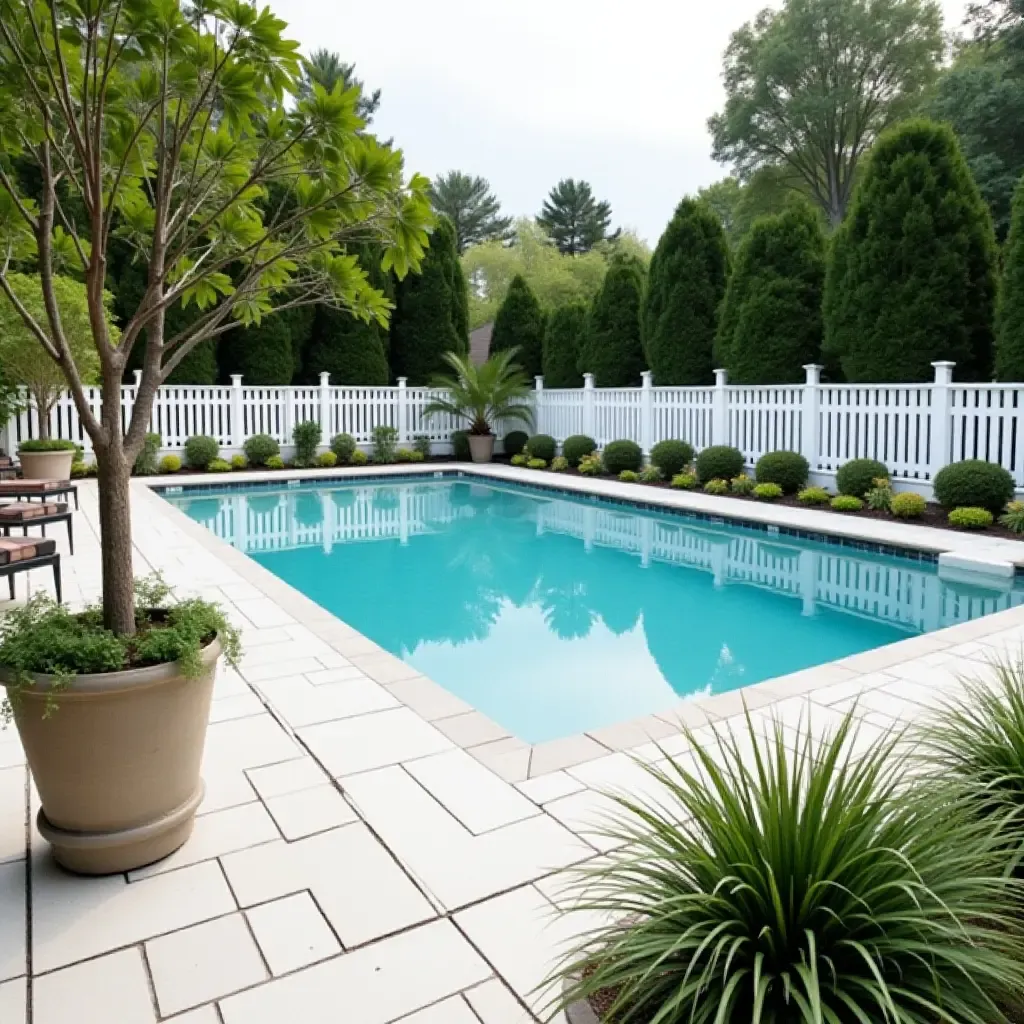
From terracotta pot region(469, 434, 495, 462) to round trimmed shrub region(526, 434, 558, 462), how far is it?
3.77ft

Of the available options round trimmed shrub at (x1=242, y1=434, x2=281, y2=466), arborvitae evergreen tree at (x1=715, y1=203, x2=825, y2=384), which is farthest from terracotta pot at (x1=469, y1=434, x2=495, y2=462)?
arborvitae evergreen tree at (x1=715, y1=203, x2=825, y2=384)

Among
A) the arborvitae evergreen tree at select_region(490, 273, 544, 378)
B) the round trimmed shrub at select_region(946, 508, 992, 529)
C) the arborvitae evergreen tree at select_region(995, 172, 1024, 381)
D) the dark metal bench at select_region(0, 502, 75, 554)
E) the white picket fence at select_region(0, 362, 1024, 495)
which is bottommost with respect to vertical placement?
the round trimmed shrub at select_region(946, 508, 992, 529)

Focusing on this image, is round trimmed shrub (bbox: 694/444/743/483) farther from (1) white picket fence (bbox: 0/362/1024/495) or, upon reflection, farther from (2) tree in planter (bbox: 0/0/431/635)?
(2) tree in planter (bbox: 0/0/431/635)

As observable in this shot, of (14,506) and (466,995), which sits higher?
(14,506)

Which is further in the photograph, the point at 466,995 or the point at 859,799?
the point at 466,995

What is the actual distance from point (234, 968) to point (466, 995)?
52 centimetres

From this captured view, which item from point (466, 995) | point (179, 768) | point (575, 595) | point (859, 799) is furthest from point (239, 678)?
point (575, 595)

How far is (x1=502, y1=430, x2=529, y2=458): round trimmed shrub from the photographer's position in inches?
631

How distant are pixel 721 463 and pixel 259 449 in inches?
312

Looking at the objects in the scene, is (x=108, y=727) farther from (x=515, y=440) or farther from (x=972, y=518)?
(x=515, y=440)

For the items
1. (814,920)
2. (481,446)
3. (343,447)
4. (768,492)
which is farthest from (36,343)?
(814,920)

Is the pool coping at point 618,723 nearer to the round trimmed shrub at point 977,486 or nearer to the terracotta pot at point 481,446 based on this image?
the round trimmed shrub at point 977,486

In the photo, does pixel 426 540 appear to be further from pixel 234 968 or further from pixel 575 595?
pixel 234 968

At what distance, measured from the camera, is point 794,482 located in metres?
10.2
